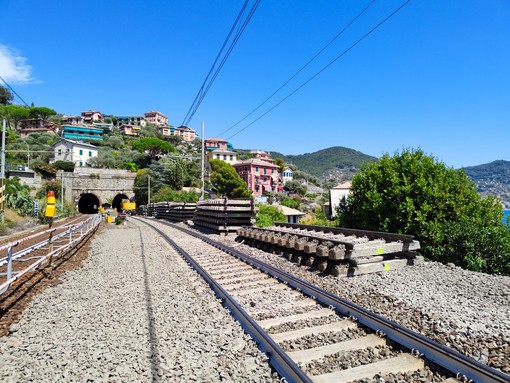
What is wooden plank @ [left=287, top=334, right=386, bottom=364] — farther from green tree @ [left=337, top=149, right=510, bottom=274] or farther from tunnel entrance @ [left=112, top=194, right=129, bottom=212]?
tunnel entrance @ [left=112, top=194, right=129, bottom=212]

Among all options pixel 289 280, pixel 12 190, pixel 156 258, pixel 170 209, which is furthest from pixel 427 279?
pixel 12 190

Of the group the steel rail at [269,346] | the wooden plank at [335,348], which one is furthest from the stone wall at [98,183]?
the wooden plank at [335,348]

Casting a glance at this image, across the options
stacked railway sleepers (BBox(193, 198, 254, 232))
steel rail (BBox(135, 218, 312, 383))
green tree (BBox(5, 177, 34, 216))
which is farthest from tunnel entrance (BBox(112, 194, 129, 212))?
steel rail (BBox(135, 218, 312, 383))

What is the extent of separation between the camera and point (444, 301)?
514 cm

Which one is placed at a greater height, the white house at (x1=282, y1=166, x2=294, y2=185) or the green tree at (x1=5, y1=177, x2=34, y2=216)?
the white house at (x1=282, y1=166, x2=294, y2=185)

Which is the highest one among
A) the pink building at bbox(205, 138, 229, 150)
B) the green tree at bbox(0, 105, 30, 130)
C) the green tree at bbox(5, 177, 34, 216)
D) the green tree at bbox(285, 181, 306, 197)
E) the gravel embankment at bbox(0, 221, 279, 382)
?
the green tree at bbox(0, 105, 30, 130)

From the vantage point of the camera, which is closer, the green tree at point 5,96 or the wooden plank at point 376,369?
the wooden plank at point 376,369

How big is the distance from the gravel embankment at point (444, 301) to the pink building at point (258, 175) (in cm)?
7931

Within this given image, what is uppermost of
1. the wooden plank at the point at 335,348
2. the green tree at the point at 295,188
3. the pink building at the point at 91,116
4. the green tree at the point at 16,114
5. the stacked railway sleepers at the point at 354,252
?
the pink building at the point at 91,116

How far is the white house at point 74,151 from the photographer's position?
79.3m

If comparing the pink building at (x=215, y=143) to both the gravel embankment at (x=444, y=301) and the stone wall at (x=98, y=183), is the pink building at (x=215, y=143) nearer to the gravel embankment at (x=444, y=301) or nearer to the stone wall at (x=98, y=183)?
the stone wall at (x=98, y=183)

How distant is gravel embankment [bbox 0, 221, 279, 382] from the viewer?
3287mm

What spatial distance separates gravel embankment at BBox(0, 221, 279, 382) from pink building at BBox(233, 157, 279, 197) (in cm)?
8004

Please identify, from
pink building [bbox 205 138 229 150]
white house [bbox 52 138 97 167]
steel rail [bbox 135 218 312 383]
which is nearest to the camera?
steel rail [bbox 135 218 312 383]
